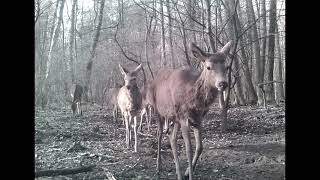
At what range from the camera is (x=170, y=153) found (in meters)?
8.30

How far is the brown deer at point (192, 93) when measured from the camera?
18.5ft

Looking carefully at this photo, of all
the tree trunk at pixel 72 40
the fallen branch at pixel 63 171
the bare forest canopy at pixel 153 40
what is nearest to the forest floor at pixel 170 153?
the fallen branch at pixel 63 171

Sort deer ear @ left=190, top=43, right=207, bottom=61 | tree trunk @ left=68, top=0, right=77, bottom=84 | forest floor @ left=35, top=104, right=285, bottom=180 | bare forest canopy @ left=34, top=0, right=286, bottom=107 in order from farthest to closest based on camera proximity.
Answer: tree trunk @ left=68, top=0, right=77, bottom=84, bare forest canopy @ left=34, top=0, right=286, bottom=107, forest floor @ left=35, top=104, right=285, bottom=180, deer ear @ left=190, top=43, right=207, bottom=61

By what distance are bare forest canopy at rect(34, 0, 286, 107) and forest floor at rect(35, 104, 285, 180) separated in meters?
1.53

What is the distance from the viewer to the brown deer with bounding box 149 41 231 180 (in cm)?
565

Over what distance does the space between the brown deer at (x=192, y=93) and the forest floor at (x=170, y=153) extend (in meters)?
0.63

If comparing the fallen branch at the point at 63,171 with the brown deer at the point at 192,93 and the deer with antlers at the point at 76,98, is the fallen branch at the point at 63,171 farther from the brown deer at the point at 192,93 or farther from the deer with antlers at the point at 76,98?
the deer with antlers at the point at 76,98

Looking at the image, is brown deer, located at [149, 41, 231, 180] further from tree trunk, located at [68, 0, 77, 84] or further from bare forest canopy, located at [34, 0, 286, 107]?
tree trunk, located at [68, 0, 77, 84]

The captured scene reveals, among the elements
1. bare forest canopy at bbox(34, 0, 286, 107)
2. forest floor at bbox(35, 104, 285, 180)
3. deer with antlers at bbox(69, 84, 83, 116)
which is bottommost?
forest floor at bbox(35, 104, 285, 180)

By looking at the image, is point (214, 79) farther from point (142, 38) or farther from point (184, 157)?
point (142, 38)

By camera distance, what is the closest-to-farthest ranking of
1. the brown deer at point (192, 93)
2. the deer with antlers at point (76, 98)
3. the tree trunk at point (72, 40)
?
1. the brown deer at point (192, 93)
2. the deer with antlers at point (76, 98)
3. the tree trunk at point (72, 40)

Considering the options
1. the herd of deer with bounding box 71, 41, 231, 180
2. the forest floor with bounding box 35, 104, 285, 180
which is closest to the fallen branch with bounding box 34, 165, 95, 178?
the forest floor with bounding box 35, 104, 285, 180
